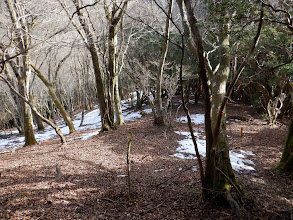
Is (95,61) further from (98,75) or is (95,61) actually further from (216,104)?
(216,104)

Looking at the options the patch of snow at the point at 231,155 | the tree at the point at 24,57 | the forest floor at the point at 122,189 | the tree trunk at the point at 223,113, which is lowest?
the patch of snow at the point at 231,155

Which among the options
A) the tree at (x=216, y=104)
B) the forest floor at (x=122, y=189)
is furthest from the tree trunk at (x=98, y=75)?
the tree at (x=216, y=104)

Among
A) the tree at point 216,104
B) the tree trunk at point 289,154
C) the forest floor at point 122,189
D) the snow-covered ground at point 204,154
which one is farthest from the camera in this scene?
the snow-covered ground at point 204,154

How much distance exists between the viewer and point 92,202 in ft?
10.0

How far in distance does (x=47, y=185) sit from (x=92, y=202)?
1097mm

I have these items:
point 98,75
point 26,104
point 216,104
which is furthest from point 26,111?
point 216,104

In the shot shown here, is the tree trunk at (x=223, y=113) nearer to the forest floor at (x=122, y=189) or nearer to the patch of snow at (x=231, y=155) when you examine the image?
the forest floor at (x=122, y=189)

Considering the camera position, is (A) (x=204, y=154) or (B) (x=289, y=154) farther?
(A) (x=204, y=154)

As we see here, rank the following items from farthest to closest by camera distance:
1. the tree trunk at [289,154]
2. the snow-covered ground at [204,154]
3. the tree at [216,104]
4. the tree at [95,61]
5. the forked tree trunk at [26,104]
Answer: the forked tree trunk at [26,104], the tree at [95,61], the snow-covered ground at [204,154], the tree trunk at [289,154], the tree at [216,104]

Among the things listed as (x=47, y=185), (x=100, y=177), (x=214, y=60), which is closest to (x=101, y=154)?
(x=100, y=177)

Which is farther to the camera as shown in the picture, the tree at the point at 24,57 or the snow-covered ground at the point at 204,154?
the tree at the point at 24,57

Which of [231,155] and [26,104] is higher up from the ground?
[26,104]

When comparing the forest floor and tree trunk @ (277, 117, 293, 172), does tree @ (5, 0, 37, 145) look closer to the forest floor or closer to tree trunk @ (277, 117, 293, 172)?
the forest floor

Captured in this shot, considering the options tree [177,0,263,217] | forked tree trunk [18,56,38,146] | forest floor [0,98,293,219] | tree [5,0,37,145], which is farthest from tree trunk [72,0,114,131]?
tree [177,0,263,217]
